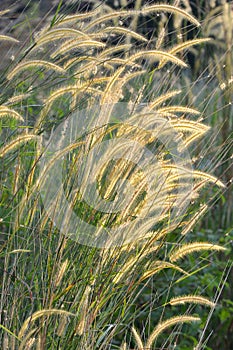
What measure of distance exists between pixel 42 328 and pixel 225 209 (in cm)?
246

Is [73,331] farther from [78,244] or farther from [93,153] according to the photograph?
[93,153]

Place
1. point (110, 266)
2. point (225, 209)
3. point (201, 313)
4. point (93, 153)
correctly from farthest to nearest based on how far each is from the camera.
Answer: point (225, 209) → point (201, 313) → point (93, 153) → point (110, 266)

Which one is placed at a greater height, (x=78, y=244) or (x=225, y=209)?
(x=78, y=244)

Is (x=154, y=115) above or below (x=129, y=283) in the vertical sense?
above

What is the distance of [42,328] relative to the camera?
211cm

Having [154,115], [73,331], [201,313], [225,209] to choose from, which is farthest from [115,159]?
[225,209]

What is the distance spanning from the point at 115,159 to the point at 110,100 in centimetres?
24

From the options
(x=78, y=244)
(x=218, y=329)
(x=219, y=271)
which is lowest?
(x=218, y=329)

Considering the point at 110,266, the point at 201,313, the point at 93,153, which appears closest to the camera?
the point at 110,266

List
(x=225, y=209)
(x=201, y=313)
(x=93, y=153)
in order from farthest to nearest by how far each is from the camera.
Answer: (x=225, y=209)
(x=201, y=313)
(x=93, y=153)

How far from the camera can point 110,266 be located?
229 cm

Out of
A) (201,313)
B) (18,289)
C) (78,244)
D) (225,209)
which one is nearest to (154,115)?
(78,244)

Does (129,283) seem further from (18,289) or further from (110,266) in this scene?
(18,289)

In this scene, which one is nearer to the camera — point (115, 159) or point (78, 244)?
point (78, 244)
